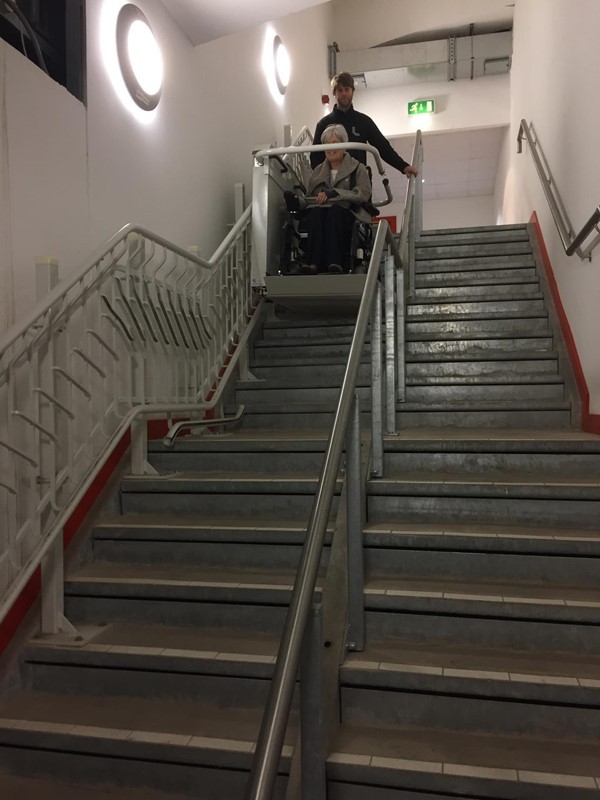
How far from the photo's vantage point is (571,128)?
3.60 metres

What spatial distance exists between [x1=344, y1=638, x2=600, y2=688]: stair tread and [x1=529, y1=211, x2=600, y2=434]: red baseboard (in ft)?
4.34

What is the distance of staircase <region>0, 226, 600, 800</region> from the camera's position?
1531mm

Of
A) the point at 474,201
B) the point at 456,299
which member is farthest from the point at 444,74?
the point at 456,299

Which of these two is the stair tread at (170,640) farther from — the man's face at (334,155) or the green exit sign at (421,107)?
the green exit sign at (421,107)

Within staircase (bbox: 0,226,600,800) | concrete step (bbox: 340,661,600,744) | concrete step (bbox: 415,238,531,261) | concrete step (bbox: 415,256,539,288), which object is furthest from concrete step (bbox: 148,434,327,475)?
concrete step (bbox: 415,238,531,261)

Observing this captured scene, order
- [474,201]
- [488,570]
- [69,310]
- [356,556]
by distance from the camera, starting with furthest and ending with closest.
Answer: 1. [474,201]
2. [69,310]
3. [488,570]
4. [356,556]

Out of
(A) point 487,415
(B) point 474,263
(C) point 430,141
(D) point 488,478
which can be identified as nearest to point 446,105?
(C) point 430,141

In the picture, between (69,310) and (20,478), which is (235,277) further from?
(20,478)

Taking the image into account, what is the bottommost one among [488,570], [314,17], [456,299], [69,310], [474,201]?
[488,570]

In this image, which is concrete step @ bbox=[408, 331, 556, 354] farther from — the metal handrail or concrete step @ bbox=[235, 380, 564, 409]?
the metal handrail

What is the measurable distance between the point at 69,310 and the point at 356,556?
139 centimetres

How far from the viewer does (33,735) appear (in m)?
1.67

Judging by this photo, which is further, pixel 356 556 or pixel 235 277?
pixel 235 277

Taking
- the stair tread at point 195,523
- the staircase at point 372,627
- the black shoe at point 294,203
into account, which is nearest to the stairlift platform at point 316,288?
the black shoe at point 294,203
